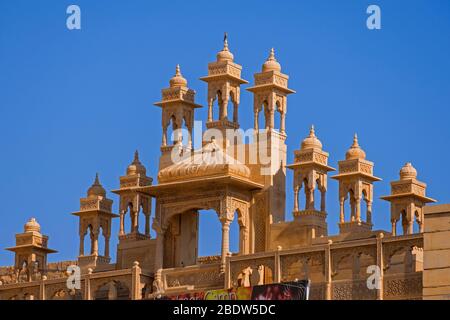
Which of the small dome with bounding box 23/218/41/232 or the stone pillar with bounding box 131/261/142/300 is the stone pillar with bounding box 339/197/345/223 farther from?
the small dome with bounding box 23/218/41/232

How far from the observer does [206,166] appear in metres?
70.7

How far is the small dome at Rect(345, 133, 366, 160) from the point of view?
7094cm

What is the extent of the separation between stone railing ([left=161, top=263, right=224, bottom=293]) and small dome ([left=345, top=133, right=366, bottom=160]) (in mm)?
6505

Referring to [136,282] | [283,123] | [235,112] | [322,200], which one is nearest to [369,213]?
[322,200]

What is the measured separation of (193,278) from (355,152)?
25.1 ft

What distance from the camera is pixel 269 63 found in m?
73.0

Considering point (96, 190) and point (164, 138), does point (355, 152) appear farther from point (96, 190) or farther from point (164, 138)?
point (96, 190)

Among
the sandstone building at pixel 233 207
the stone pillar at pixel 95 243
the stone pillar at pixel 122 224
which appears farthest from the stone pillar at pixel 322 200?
the stone pillar at pixel 95 243

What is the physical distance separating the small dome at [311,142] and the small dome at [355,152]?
118 centimetres

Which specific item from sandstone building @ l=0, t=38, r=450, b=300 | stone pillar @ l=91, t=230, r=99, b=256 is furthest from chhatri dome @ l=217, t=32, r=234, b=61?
stone pillar @ l=91, t=230, r=99, b=256

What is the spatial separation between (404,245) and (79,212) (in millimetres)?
19449
